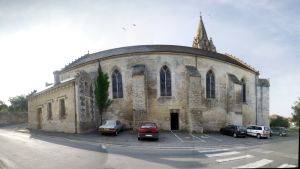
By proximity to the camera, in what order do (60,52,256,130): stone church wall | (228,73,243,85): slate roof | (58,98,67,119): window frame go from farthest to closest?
(228,73,243,85): slate roof → (60,52,256,130): stone church wall → (58,98,67,119): window frame

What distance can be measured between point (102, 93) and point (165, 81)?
762 cm

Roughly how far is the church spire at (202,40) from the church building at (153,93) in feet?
45.3

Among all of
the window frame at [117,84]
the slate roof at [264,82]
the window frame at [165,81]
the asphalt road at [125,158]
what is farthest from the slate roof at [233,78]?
the asphalt road at [125,158]

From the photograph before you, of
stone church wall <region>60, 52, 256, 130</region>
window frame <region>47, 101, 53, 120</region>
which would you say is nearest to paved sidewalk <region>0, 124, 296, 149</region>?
stone church wall <region>60, 52, 256, 130</region>

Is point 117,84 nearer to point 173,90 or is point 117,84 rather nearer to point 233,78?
point 173,90

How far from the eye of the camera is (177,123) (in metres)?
34.0

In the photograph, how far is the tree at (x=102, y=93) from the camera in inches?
1387

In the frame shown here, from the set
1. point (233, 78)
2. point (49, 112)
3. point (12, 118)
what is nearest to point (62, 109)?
point (49, 112)

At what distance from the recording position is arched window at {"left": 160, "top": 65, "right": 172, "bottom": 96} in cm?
3453

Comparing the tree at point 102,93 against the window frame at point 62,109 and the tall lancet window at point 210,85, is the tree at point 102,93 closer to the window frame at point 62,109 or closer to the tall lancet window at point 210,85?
the window frame at point 62,109

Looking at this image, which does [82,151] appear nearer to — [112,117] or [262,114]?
[112,117]

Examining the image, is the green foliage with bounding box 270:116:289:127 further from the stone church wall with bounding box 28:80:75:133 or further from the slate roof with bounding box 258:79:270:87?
the stone church wall with bounding box 28:80:75:133

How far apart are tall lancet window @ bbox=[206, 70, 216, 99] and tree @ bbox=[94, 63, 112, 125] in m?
12.1

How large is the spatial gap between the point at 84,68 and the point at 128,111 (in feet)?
28.3
